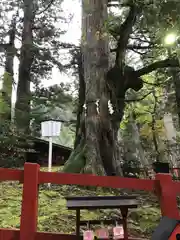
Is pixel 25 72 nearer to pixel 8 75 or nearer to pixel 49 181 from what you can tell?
pixel 8 75

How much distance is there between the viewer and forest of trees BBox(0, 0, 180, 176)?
22.6ft

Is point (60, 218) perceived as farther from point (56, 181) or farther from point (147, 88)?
point (147, 88)

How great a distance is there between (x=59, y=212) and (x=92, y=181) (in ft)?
6.11

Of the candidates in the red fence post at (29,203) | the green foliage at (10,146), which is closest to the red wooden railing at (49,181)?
the red fence post at (29,203)

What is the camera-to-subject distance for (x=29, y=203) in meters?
3.01

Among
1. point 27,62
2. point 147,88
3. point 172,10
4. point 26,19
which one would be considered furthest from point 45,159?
point 172,10

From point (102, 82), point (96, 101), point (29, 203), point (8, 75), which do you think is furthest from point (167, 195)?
point (8, 75)

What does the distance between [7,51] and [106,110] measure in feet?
29.4

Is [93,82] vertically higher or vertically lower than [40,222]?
higher

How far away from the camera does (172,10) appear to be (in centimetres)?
504

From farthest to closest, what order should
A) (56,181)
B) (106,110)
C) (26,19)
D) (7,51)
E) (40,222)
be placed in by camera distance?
(26,19) < (7,51) < (106,110) < (40,222) < (56,181)

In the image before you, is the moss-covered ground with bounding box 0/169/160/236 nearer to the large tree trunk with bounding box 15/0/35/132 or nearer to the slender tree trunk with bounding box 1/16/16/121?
the slender tree trunk with bounding box 1/16/16/121

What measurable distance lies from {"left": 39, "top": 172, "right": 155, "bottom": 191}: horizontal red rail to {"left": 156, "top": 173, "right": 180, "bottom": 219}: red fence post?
104mm

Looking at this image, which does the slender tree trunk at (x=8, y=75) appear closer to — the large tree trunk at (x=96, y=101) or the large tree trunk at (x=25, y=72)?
the large tree trunk at (x=25, y=72)
